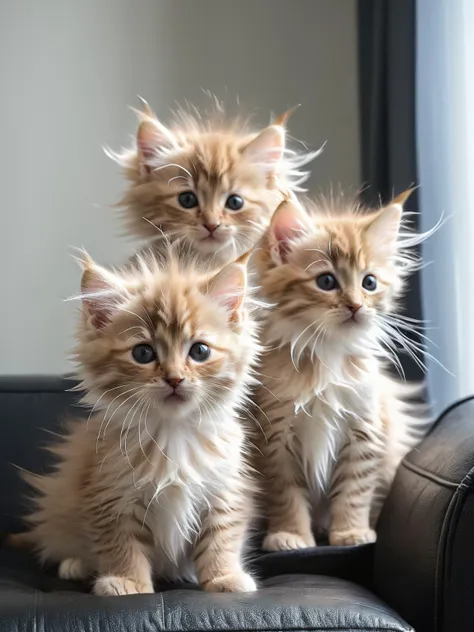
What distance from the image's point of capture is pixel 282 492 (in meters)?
1.51

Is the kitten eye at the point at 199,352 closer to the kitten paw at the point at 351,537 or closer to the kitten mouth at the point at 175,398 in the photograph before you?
the kitten mouth at the point at 175,398

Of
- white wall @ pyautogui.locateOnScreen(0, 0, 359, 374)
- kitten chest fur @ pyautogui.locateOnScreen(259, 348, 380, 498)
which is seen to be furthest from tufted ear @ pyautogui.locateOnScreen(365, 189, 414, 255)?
white wall @ pyautogui.locateOnScreen(0, 0, 359, 374)

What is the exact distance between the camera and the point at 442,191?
6.43 feet

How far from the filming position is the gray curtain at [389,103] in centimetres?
206

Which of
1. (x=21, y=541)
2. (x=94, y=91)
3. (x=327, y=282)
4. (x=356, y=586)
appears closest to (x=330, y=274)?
(x=327, y=282)

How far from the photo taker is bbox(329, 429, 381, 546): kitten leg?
1495 millimetres

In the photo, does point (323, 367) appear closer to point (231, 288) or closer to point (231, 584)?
point (231, 288)

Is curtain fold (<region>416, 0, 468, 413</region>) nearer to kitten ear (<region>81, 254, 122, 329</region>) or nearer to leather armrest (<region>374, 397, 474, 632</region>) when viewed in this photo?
leather armrest (<region>374, 397, 474, 632</region>)

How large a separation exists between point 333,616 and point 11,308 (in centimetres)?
167

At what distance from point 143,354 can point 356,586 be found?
0.55 metres

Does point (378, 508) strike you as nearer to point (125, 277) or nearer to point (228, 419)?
point (228, 419)

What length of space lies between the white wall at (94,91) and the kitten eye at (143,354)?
1.31 meters

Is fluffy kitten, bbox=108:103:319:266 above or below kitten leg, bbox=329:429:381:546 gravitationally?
above

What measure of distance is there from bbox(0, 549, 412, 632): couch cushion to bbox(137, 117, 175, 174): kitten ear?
2.74 ft
